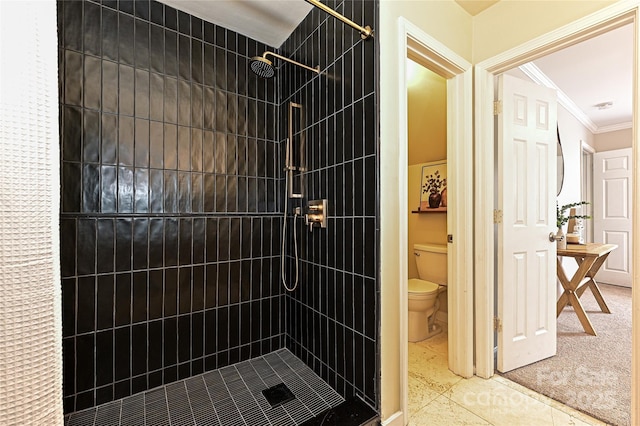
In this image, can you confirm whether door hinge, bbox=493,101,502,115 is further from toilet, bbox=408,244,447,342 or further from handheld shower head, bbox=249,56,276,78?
handheld shower head, bbox=249,56,276,78

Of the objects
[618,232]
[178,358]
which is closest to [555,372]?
[178,358]

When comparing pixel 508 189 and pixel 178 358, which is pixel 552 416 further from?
pixel 178 358

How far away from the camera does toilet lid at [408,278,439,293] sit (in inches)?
92.1

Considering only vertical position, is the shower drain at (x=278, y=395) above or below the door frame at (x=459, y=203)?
below

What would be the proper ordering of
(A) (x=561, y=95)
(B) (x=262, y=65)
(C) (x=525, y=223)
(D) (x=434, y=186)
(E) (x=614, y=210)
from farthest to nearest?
(E) (x=614, y=210) → (A) (x=561, y=95) → (D) (x=434, y=186) → (C) (x=525, y=223) → (B) (x=262, y=65)

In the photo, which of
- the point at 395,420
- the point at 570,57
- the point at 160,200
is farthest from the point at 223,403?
the point at 570,57

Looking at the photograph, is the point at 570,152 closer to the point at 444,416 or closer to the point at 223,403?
the point at 444,416

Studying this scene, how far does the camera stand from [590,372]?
1.88 meters

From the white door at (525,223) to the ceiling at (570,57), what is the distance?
69cm

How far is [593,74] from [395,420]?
3743mm

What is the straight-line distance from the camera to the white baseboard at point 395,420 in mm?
1380

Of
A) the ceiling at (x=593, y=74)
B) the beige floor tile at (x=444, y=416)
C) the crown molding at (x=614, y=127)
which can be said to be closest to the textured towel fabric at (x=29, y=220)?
the beige floor tile at (x=444, y=416)

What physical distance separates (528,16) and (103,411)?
3.25m

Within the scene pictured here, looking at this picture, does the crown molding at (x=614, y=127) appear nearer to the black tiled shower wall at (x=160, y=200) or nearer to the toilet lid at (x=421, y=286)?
the toilet lid at (x=421, y=286)
